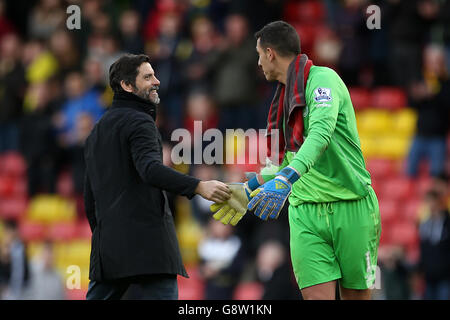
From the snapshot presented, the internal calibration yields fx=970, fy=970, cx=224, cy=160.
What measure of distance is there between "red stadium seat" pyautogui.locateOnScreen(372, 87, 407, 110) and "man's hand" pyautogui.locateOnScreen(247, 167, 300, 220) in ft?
28.2

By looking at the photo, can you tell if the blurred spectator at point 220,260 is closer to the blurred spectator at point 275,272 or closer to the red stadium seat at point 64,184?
the blurred spectator at point 275,272

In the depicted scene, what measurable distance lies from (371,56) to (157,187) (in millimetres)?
8437

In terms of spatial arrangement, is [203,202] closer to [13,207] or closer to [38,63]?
[13,207]

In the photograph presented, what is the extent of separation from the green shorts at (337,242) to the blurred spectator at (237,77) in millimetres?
7069

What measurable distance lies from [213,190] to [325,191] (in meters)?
0.72

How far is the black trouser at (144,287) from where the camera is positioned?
612 centimetres

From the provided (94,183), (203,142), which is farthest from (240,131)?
(94,183)

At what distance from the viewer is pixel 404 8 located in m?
13.6

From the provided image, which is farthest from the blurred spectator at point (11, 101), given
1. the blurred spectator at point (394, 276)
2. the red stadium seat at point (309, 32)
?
the blurred spectator at point (394, 276)

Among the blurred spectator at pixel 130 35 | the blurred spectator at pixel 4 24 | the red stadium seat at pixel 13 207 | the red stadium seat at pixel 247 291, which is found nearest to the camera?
the red stadium seat at pixel 247 291

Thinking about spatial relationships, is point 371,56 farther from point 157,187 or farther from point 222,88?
point 157,187

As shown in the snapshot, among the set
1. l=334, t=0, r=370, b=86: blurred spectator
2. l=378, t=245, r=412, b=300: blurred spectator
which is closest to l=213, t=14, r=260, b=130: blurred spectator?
l=334, t=0, r=370, b=86: blurred spectator

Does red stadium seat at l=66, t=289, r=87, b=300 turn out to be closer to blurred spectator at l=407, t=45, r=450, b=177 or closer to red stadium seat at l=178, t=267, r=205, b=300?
red stadium seat at l=178, t=267, r=205, b=300

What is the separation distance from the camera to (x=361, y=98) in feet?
46.3
